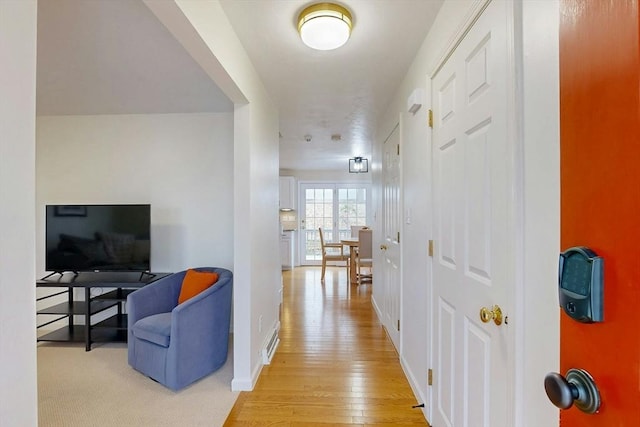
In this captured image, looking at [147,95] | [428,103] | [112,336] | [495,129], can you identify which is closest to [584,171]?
[495,129]

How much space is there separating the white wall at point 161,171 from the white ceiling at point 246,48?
0.56ft

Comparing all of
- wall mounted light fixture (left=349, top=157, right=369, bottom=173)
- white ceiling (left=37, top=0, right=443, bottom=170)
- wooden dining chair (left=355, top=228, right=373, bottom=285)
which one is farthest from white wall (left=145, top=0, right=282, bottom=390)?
wooden dining chair (left=355, top=228, right=373, bottom=285)

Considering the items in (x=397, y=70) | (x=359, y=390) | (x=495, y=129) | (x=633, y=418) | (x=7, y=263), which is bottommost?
(x=359, y=390)

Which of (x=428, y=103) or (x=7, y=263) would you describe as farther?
(x=428, y=103)

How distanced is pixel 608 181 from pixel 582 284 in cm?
16

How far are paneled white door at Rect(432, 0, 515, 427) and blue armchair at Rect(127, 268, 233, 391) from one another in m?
1.62

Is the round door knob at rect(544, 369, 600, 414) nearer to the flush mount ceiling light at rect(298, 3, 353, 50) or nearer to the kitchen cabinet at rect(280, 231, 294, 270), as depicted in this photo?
the flush mount ceiling light at rect(298, 3, 353, 50)

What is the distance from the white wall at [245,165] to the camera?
54.1 inches

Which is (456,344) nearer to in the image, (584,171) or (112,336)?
(584,171)

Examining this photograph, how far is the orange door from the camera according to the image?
416mm

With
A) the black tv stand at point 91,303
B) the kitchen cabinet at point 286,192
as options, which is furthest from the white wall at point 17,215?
the kitchen cabinet at point 286,192

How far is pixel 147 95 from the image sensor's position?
272 cm

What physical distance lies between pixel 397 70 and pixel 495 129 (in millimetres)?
1481

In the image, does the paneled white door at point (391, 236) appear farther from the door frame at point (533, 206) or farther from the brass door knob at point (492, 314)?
the door frame at point (533, 206)
